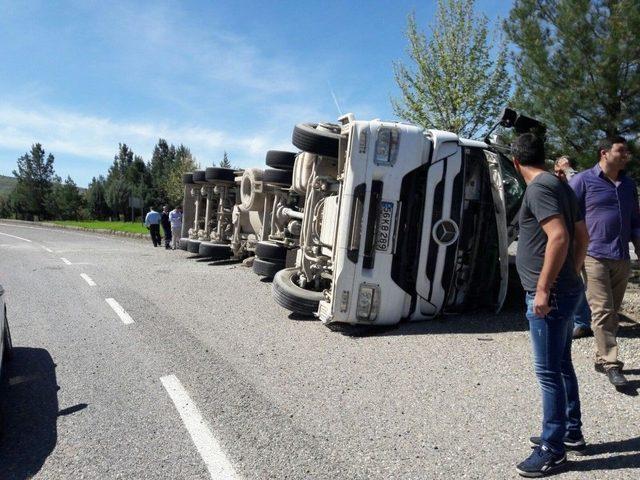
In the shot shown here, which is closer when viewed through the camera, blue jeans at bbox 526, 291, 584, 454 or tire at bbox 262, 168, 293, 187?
blue jeans at bbox 526, 291, 584, 454

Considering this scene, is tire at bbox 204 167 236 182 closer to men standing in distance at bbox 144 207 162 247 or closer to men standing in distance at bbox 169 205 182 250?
men standing in distance at bbox 169 205 182 250

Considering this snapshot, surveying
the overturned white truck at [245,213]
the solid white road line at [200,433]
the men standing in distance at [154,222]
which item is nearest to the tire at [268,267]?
A: the overturned white truck at [245,213]

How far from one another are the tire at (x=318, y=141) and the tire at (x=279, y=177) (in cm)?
265

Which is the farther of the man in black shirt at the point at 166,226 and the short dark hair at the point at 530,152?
the man in black shirt at the point at 166,226

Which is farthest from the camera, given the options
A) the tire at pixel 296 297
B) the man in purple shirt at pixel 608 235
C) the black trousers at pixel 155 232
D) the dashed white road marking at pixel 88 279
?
the black trousers at pixel 155 232

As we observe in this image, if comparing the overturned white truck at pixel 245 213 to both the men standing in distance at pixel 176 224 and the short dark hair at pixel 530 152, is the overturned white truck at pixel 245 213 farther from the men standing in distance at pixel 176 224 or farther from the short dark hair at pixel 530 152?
the short dark hair at pixel 530 152

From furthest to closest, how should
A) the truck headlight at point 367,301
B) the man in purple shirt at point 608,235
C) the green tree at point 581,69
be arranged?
the green tree at point 581,69, the truck headlight at point 367,301, the man in purple shirt at point 608,235

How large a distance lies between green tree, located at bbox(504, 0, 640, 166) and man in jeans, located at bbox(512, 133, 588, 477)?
6.83m

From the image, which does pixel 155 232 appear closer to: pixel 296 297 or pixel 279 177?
pixel 279 177

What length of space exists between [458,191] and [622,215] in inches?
71.9

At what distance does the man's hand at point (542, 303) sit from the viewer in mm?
2658

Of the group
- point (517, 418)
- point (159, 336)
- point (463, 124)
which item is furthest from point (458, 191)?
point (463, 124)

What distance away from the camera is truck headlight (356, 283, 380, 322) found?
18.1 feet

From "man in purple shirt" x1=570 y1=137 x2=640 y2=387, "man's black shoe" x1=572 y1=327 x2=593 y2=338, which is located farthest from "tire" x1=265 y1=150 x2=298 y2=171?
"man in purple shirt" x1=570 y1=137 x2=640 y2=387
